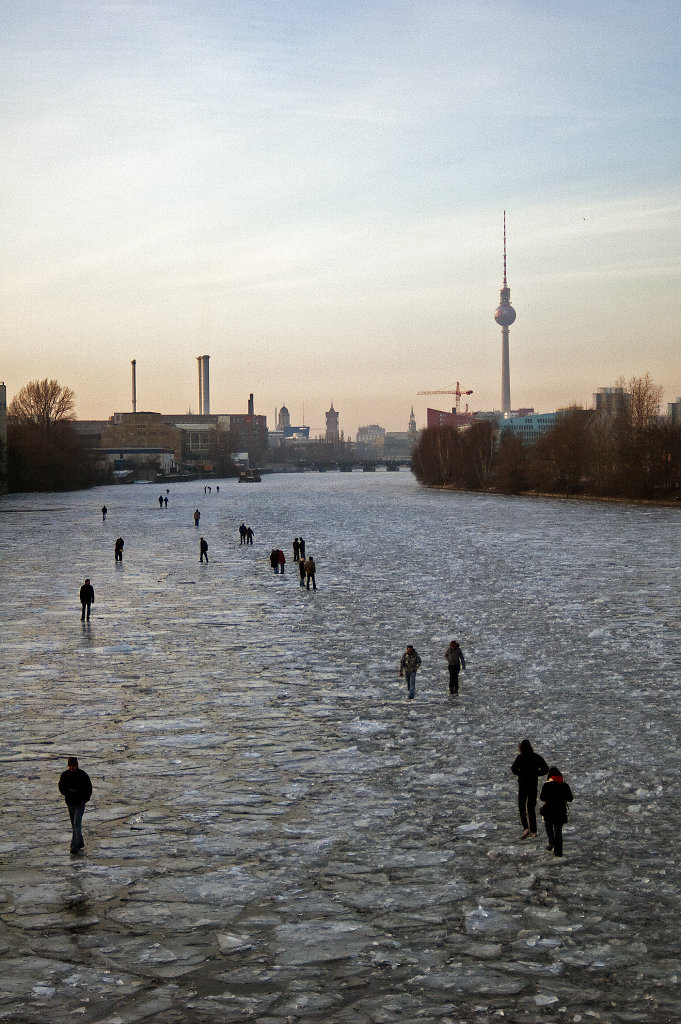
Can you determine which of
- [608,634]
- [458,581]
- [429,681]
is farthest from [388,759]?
[458,581]

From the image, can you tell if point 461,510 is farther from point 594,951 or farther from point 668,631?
point 594,951

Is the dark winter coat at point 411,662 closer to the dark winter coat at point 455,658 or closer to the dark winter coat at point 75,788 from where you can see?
the dark winter coat at point 455,658

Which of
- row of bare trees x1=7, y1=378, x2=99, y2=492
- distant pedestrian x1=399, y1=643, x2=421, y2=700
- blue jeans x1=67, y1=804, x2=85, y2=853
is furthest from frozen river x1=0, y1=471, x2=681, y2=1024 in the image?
row of bare trees x1=7, y1=378, x2=99, y2=492

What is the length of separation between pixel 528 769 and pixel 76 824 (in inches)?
Result: 217

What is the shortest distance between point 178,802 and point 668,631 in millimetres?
17139

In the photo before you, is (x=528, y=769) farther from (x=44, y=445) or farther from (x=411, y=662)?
(x=44, y=445)

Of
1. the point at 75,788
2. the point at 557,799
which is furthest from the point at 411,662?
the point at 75,788

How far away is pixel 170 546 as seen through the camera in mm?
57031

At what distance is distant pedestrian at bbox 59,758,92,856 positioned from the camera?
11898mm

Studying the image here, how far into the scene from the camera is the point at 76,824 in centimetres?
1199

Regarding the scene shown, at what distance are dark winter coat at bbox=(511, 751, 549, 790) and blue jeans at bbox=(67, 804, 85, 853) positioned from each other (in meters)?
5.27

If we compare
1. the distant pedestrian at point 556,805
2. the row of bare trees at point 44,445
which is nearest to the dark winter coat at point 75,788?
the distant pedestrian at point 556,805

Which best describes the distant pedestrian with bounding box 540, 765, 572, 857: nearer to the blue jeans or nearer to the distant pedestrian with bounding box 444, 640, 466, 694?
the blue jeans

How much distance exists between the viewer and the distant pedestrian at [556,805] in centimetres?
1171
